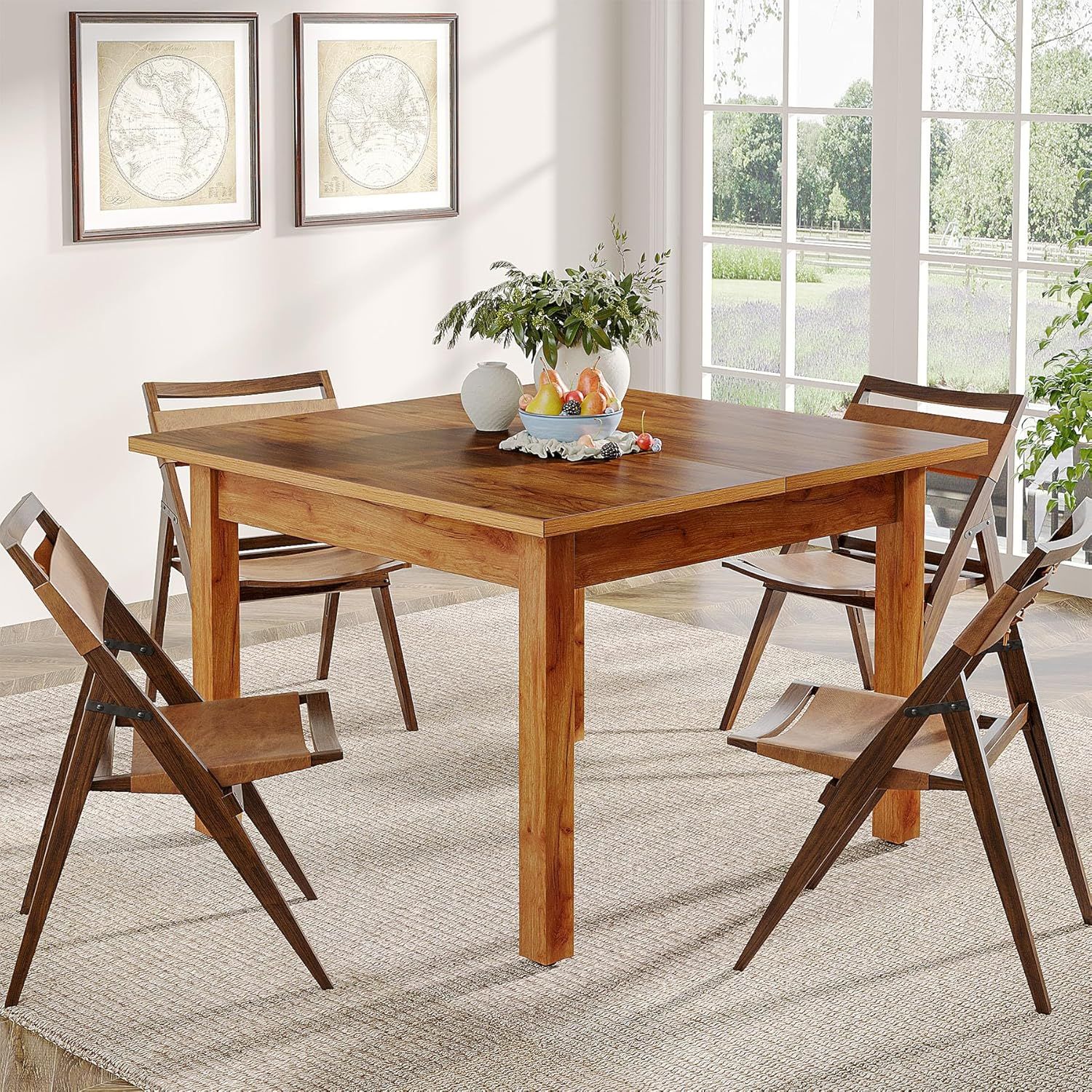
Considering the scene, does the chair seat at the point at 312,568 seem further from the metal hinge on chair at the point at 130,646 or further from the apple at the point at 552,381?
the metal hinge on chair at the point at 130,646

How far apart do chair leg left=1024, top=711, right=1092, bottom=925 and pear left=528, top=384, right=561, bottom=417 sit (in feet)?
4.05

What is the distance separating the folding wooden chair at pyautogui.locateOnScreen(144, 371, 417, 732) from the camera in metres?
4.41

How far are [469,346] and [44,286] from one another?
192 cm

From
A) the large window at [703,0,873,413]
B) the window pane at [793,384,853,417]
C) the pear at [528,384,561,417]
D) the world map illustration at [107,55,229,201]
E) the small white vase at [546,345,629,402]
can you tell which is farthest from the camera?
the window pane at [793,384,853,417]

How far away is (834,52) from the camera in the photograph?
6.75m

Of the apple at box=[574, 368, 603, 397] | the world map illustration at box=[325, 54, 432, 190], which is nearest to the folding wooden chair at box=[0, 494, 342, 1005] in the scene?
the apple at box=[574, 368, 603, 397]

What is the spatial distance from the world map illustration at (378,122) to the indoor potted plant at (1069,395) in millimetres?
2516

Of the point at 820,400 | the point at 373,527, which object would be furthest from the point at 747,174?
the point at 373,527

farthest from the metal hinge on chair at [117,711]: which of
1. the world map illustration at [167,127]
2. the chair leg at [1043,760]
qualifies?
the world map illustration at [167,127]

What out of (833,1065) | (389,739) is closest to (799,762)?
(833,1065)

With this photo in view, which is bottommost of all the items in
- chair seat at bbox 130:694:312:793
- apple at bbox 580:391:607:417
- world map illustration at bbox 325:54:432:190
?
chair seat at bbox 130:694:312:793

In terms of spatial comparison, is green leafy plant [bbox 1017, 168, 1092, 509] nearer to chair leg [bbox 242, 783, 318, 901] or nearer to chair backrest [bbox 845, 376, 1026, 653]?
chair backrest [bbox 845, 376, 1026, 653]

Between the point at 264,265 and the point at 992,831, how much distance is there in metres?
4.05

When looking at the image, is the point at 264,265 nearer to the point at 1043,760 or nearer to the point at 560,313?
the point at 560,313
